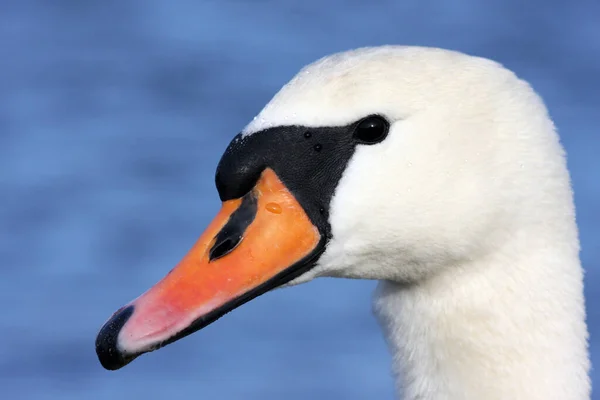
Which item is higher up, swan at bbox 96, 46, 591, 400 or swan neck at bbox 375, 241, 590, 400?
swan at bbox 96, 46, 591, 400

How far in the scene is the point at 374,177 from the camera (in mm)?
3471

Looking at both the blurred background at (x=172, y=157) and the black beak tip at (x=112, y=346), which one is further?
the blurred background at (x=172, y=157)

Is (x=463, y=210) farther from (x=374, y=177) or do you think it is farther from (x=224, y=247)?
(x=224, y=247)

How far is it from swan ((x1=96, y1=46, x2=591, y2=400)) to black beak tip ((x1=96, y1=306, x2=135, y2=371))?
12 millimetres

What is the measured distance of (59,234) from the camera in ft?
26.5

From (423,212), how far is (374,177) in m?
0.14

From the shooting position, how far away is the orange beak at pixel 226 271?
11.0ft

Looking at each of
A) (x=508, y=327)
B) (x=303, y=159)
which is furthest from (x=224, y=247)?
(x=508, y=327)

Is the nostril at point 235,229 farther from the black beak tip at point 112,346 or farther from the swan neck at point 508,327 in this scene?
the swan neck at point 508,327

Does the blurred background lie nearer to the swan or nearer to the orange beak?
the swan

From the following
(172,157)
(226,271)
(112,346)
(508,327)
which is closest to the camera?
(112,346)

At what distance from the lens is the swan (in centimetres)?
342

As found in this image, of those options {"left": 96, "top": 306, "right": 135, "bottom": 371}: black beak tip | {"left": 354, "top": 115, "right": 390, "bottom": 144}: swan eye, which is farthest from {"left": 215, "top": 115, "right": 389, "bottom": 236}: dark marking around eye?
{"left": 96, "top": 306, "right": 135, "bottom": 371}: black beak tip

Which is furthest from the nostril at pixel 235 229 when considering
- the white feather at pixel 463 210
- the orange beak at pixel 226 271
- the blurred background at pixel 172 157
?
the blurred background at pixel 172 157
